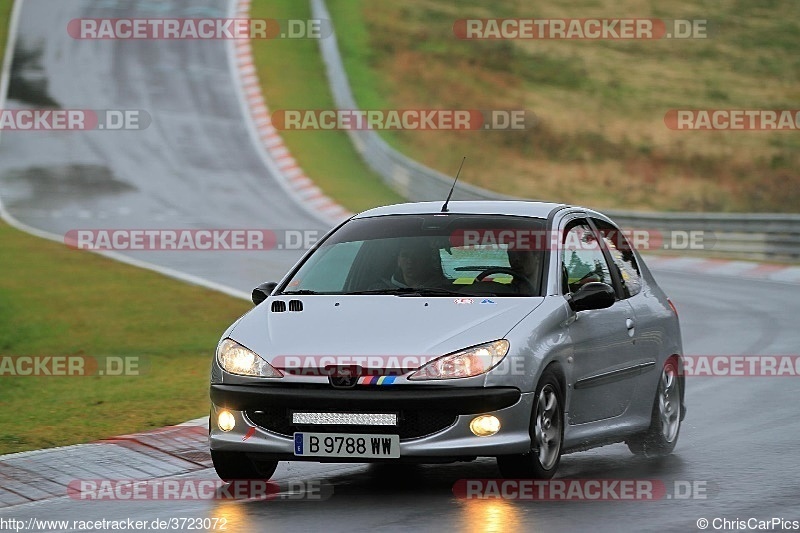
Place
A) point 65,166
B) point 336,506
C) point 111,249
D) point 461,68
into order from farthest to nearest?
point 461,68 < point 65,166 < point 111,249 < point 336,506

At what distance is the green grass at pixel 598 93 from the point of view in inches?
1528

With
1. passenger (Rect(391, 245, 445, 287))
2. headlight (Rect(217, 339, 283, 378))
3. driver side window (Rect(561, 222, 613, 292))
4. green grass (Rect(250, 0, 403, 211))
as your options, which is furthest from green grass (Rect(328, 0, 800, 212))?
headlight (Rect(217, 339, 283, 378))

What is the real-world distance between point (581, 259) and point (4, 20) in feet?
131

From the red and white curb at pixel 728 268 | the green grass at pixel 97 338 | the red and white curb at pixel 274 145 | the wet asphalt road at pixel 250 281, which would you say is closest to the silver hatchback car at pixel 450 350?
the wet asphalt road at pixel 250 281

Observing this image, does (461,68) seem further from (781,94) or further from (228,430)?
(228,430)

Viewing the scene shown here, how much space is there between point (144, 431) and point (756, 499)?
14.8 ft

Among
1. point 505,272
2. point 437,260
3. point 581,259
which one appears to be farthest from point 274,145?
point 505,272

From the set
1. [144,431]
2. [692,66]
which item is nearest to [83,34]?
[692,66]

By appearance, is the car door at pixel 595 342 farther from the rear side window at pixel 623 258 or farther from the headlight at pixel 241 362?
the headlight at pixel 241 362

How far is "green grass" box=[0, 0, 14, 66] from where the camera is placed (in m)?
44.2

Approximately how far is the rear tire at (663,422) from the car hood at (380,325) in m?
1.76

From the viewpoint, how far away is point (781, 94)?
160ft

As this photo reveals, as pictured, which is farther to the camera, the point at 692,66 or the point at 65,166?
the point at 692,66

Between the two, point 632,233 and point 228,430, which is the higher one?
point 228,430
